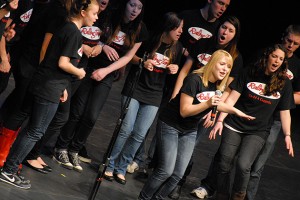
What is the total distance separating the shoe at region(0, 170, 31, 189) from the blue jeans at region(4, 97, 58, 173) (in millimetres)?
36

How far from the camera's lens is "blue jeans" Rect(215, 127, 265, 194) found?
19.4 ft

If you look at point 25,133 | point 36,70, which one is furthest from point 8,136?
point 36,70

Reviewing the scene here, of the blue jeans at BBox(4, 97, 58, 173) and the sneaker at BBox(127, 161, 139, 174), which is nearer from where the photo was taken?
the blue jeans at BBox(4, 97, 58, 173)

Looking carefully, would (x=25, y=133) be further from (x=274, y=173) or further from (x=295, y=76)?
(x=274, y=173)

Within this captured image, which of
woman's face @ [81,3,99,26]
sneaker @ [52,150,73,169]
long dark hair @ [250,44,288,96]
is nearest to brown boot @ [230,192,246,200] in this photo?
long dark hair @ [250,44,288,96]

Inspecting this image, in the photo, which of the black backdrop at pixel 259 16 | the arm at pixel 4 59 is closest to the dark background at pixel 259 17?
the black backdrop at pixel 259 16

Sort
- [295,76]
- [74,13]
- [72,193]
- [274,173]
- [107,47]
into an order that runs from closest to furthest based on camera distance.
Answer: [74,13], [72,193], [107,47], [295,76], [274,173]

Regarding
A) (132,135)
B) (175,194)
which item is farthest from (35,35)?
(175,194)

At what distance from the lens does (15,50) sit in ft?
18.7

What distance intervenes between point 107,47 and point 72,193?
49.1 inches

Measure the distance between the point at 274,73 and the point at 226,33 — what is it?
52 centimetres

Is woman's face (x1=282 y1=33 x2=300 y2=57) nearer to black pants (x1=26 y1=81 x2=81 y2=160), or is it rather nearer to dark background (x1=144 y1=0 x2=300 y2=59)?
black pants (x1=26 y1=81 x2=81 y2=160)

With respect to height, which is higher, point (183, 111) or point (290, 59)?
point (290, 59)

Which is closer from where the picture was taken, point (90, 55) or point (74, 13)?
point (74, 13)
